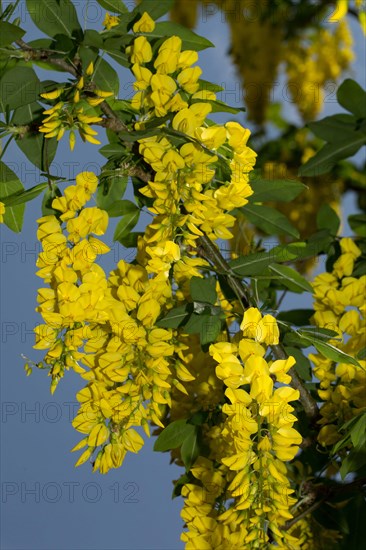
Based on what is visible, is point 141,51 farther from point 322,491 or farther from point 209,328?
point 322,491

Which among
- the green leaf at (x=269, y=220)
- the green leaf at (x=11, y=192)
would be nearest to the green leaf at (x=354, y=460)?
the green leaf at (x=269, y=220)

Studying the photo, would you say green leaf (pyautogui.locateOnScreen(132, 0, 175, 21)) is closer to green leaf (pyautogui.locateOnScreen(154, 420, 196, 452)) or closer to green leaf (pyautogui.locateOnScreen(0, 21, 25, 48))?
green leaf (pyautogui.locateOnScreen(0, 21, 25, 48))

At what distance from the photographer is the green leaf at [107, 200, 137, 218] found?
46.2 inches

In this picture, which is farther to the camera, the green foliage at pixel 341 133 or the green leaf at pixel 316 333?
the green foliage at pixel 341 133

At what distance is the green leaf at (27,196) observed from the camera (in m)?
1.08

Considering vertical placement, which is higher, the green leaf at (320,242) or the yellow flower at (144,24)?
the yellow flower at (144,24)

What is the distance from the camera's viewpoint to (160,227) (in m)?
1.03

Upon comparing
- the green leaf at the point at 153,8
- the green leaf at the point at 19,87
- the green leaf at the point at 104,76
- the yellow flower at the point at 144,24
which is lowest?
the green leaf at the point at 19,87

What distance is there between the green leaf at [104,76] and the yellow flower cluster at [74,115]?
0.04m

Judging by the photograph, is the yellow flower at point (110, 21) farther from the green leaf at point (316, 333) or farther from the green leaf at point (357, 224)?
the green leaf at point (357, 224)

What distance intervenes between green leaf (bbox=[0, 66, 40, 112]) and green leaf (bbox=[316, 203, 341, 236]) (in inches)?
26.4

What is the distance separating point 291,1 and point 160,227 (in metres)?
2.71

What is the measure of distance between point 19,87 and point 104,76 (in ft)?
0.38

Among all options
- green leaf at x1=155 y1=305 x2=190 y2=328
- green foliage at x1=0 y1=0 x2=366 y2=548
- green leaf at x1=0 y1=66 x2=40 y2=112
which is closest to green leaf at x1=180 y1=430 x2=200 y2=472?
green foliage at x1=0 y1=0 x2=366 y2=548
